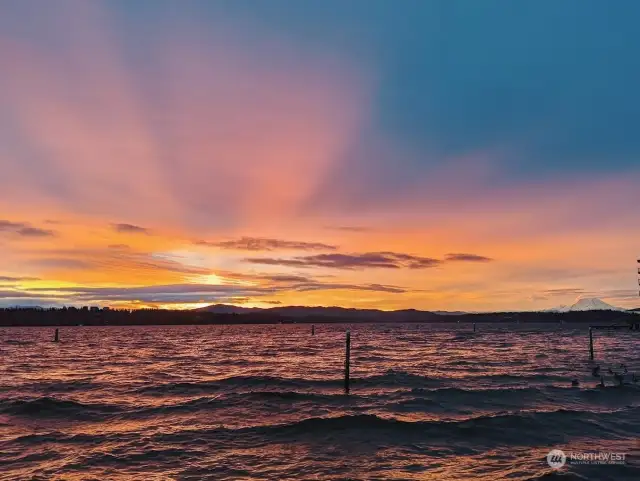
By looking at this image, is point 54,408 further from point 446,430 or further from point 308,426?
point 446,430

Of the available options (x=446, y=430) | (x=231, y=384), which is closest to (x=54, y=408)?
(x=231, y=384)

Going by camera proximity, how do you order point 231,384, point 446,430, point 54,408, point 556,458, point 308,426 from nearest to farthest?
point 556,458
point 446,430
point 308,426
point 54,408
point 231,384

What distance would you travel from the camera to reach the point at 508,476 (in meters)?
15.6

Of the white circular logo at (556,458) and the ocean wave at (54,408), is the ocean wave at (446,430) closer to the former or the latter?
the white circular logo at (556,458)

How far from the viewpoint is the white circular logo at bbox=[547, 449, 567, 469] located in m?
16.8

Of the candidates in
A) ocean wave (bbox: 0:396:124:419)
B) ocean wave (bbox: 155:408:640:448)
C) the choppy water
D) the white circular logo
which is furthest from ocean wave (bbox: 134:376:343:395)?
the white circular logo

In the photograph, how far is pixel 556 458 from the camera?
57.6 feet

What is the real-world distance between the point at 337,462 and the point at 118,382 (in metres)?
25.9

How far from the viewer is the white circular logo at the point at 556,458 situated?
1675 cm

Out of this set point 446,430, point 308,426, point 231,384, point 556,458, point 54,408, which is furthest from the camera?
point 231,384

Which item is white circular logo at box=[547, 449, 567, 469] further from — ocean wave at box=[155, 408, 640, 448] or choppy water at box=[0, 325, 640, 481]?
ocean wave at box=[155, 408, 640, 448]

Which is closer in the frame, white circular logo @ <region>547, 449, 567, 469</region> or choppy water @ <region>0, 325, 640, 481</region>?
choppy water @ <region>0, 325, 640, 481</region>

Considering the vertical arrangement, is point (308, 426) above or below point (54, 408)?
above

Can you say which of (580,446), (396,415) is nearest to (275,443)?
(396,415)
